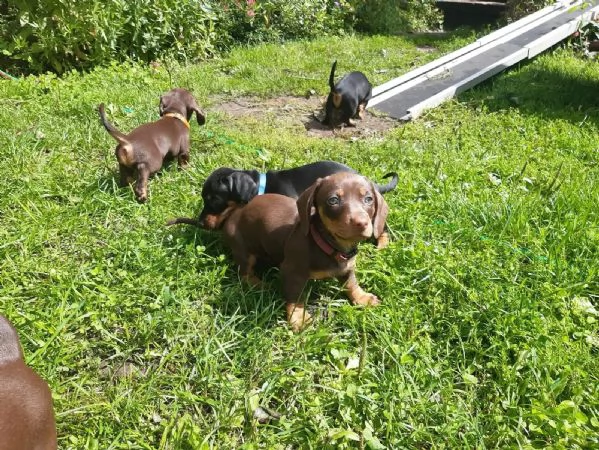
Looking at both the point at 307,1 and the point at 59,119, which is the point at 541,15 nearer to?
the point at 307,1

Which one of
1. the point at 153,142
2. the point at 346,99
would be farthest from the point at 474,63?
the point at 153,142

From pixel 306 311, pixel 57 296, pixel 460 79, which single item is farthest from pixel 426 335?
pixel 460 79

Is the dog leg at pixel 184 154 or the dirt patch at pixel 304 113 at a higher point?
the dog leg at pixel 184 154

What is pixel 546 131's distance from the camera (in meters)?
5.73

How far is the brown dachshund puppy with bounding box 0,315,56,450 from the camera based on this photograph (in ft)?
5.15

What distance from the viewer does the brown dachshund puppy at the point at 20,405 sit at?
5.15 feet

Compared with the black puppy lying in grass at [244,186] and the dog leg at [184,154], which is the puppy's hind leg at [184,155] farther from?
the black puppy lying in grass at [244,186]

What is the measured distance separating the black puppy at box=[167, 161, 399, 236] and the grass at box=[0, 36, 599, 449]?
0.62ft

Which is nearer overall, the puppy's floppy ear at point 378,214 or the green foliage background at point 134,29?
the puppy's floppy ear at point 378,214

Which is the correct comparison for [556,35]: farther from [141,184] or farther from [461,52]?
[141,184]

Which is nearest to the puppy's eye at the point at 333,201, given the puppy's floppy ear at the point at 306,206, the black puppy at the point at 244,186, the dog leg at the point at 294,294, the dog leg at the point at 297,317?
the puppy's floppy ear at the point at 306,206

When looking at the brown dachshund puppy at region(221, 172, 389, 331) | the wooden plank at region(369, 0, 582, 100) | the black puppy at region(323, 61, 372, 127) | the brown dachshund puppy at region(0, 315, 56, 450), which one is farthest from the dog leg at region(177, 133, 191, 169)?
the brown dachshund puppy at region(0, 315, 56, 450)

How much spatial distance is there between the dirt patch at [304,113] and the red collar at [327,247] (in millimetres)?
3339

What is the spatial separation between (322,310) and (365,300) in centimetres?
29
